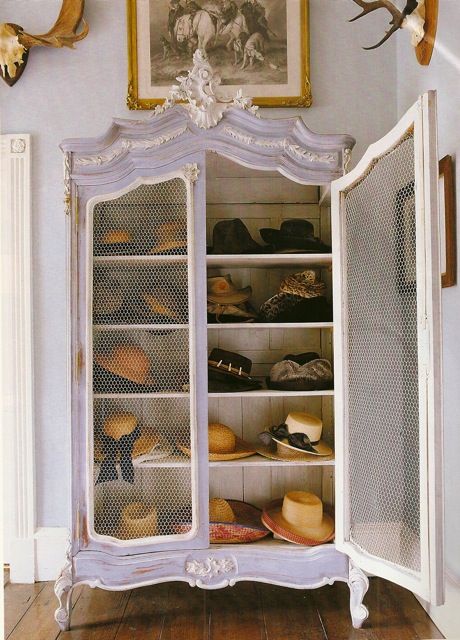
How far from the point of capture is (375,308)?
6.84ft

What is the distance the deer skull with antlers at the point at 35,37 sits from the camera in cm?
262

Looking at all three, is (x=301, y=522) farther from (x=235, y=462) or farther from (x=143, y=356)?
(x=143, y=356)

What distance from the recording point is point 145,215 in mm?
2225

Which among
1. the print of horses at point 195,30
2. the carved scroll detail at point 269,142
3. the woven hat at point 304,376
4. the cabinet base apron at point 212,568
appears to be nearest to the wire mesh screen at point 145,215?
the carved scroll detail at point 269,142

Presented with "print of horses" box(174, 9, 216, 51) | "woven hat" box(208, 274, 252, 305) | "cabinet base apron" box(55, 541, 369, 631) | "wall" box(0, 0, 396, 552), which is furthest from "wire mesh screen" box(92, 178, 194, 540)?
"print of horses" box(174, 9, 216, 51)

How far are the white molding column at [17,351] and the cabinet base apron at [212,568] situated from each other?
649 mm

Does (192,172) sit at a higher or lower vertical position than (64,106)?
lower

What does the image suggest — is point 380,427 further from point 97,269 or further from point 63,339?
point 63,339

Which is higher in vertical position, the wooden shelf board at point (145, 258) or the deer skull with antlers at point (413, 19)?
the deer skull with antlers at point (413, 19)

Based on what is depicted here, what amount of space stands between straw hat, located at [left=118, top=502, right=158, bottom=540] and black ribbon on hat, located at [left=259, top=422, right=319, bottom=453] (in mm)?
549

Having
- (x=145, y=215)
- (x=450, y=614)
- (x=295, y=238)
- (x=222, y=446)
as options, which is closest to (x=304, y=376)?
(x=222, y=446)

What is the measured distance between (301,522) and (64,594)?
37.0 inches

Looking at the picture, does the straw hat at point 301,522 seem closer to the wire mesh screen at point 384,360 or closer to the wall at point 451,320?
the wire mesh screen at point 384,360

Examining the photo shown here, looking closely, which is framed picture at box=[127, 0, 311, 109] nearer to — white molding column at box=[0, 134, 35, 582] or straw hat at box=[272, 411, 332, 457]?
white molding column at box=[0, 134, 35, 582]
